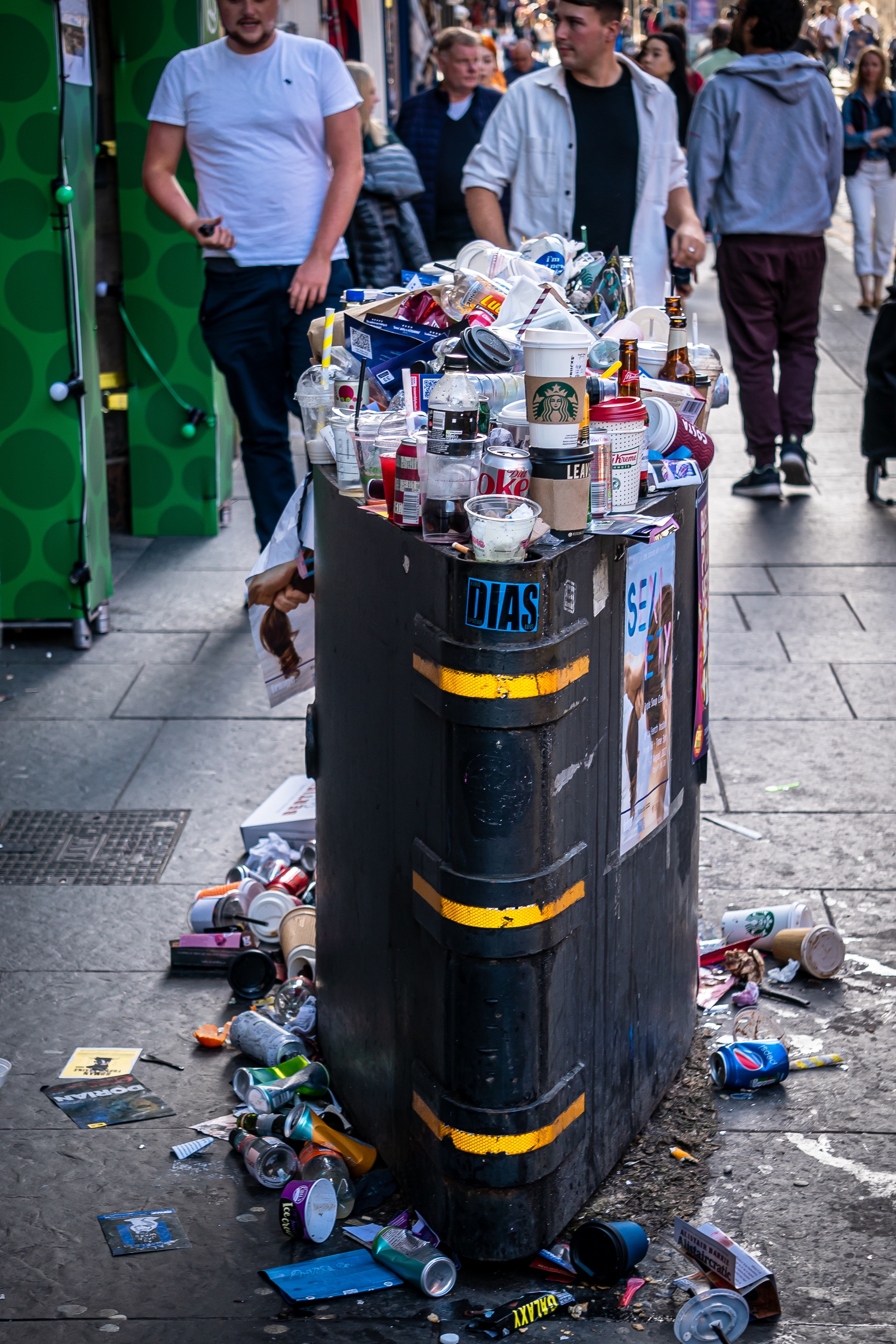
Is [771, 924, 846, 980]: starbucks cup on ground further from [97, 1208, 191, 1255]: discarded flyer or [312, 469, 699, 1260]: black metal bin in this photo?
[97, 1208, 191, 1255]: discarded flyer

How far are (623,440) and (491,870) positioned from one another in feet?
2.57

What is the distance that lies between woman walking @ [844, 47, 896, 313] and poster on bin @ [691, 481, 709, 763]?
35.6 feet

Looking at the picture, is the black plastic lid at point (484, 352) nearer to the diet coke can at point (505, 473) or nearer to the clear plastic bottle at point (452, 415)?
the clear plastic bottle at point (452, 415)

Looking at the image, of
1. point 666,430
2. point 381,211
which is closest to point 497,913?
point 666,430

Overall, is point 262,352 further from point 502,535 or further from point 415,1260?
point 415,1260

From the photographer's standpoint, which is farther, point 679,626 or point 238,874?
point 238,874

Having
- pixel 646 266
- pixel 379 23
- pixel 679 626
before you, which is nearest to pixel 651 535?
pixel 679 626

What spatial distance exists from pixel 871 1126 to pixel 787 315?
18.0 ft

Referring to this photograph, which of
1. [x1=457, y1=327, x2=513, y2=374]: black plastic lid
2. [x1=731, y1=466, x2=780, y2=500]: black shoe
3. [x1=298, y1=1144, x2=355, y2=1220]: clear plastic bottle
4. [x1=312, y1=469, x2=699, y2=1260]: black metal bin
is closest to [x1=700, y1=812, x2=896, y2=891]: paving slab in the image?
[x1=312, y1=469, x2=699, y2=1260]: black metal bin

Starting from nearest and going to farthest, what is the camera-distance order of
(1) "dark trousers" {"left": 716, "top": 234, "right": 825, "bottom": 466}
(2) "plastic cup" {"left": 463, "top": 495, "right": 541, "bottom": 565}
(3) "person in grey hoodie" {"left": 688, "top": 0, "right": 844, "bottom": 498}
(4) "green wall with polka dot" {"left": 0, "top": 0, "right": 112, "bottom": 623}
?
(2) "plastic cup" {"left": 463, "top": 495, "right": 541, "bottom": 565} < (4) "green wall with polka dot" {"left": 0, "top": 0, "right": 112, "bottom": 623} < (3) "person in grey hoodie" {"left": 688, "top": 0, "right": 844, "bottom": 498} < (1) "dark trousers" {"left": 716, "top": 234, "right": 825, "bottom": 466}

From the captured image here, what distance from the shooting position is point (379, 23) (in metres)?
14.7

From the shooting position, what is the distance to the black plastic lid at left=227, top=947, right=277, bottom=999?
12.1 ft

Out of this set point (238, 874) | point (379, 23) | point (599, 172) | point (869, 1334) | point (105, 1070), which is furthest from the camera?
point (379, 23)

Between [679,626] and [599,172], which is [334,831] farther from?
[599,172]
